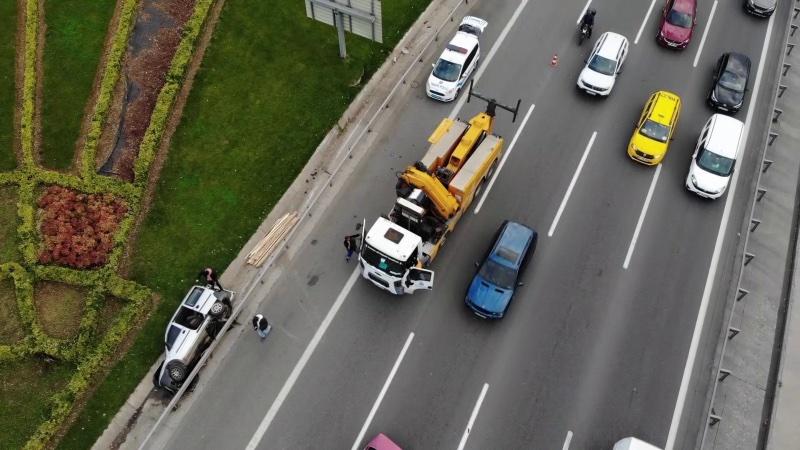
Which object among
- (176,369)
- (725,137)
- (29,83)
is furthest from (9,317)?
(725,137)

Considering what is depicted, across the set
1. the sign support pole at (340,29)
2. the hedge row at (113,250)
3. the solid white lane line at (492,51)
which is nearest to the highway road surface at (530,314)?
the solid white lane line at (492,51)

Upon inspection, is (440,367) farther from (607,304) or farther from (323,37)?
(323,37)

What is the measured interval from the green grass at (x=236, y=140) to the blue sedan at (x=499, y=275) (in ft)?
32.2

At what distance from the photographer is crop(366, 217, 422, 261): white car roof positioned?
19938 mm

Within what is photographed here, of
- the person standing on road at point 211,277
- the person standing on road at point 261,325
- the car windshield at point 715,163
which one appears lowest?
the person standing on road at point 261,325

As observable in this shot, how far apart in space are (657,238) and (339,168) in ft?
48.2

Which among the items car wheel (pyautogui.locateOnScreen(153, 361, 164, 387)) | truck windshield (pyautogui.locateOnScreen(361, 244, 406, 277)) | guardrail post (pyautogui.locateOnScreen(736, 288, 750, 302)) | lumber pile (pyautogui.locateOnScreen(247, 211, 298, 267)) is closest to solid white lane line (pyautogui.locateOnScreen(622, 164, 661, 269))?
guardrail post (pyautogui.locateOnScreen(736, 288, 750, 302))

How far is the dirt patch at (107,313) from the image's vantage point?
20953mm

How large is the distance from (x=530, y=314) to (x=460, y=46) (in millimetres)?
14116

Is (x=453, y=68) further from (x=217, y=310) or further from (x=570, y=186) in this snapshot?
(x=217, y=310)

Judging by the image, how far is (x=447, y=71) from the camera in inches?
1058

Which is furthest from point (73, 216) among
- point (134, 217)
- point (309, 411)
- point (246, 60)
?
point (309, 411)

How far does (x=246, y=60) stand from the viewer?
27875 millimetres

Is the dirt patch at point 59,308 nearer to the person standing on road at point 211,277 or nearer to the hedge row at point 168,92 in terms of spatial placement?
the person standing on road at point 211,277
